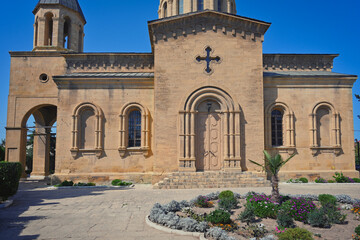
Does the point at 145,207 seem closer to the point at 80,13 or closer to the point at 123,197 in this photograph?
the point at 123,197

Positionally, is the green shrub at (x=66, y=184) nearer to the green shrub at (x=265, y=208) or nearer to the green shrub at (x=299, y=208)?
the green shrub at (x=265, y=208)

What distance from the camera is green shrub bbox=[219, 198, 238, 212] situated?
10000 millimetres

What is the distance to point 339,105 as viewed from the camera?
19578mm

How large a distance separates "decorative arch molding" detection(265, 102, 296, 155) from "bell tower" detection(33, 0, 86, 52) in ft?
56.1

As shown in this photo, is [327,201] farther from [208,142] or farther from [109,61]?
[109,61]

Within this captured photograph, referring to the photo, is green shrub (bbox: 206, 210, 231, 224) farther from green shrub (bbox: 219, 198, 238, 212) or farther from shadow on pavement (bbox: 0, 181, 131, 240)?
shadow on pavement (bbox: 0, 181, 131, 240)

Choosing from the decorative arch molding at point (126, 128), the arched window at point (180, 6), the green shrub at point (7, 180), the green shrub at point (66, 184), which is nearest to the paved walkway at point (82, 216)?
the green shrub at point (7, 180)

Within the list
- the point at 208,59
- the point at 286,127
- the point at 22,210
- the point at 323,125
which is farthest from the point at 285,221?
the point at 323,125

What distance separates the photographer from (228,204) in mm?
10047

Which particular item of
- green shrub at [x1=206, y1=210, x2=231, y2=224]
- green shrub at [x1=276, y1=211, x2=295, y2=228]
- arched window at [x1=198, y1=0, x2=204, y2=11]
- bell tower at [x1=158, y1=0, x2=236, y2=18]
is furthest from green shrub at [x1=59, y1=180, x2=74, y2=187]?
arched window at [x1=198, y1=0, x2=204, y2=11]

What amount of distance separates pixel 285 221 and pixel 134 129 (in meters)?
12.9

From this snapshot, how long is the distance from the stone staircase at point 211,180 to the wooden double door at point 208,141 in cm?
93

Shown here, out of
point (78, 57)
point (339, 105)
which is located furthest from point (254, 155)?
point (78, 57)

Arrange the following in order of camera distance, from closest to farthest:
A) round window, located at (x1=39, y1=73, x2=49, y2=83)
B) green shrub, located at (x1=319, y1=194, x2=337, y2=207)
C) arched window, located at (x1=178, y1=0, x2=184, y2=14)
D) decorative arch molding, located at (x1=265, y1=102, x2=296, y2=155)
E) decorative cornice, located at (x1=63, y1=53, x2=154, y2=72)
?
green shrub, located at (x1=319, y1=194, x2=337, y2=207)
decorative arch molding, located at (x1=265, y1=102, x2=296, y2=155)
decorative cornice, located at (x1=63, y1=53, x2=154, y2=72)
round window, located at (x1=39, y1=73, x2=49, y2=83)
arched window, located at (x1=178, y1=0, x2=184, y2=14)
